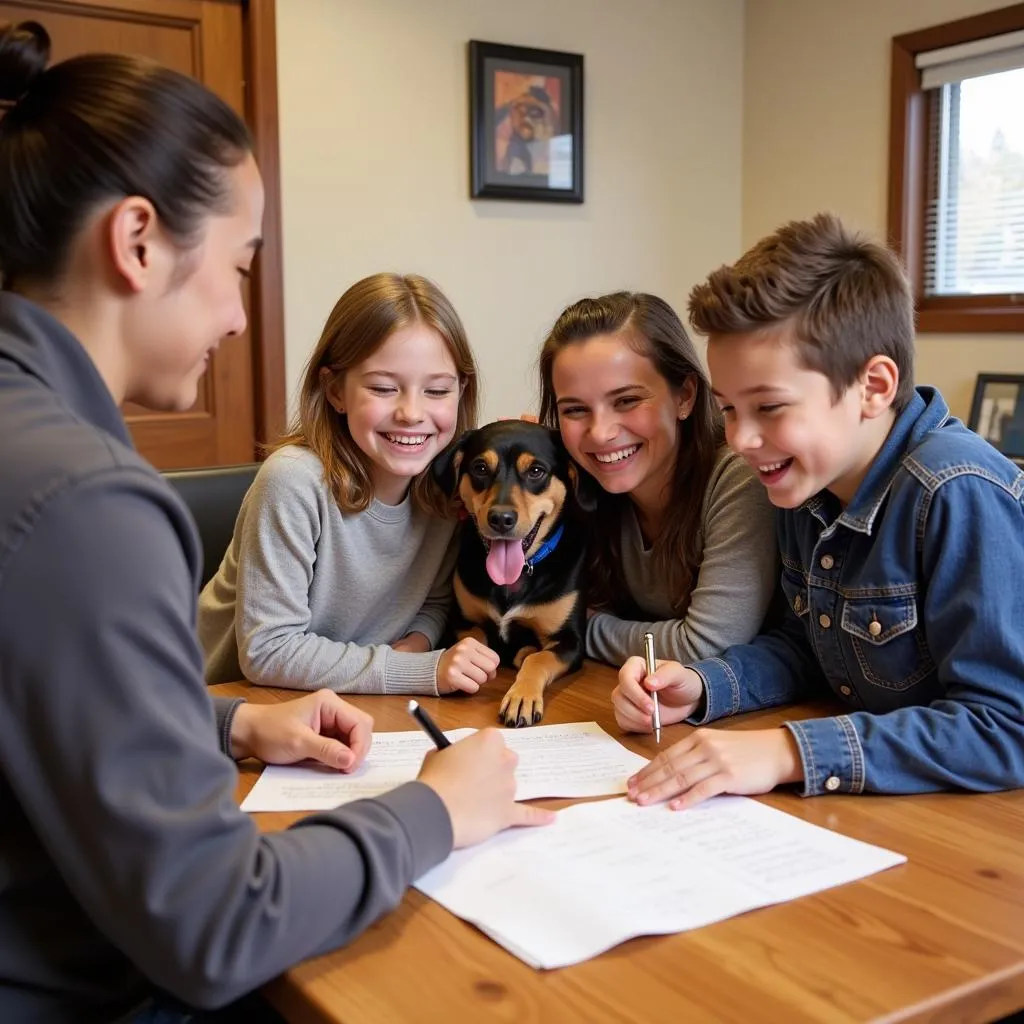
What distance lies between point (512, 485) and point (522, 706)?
18.6 inches

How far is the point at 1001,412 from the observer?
3.68 meters

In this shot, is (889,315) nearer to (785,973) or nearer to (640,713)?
(640,713)

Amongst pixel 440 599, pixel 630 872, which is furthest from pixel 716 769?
pixel 440 599

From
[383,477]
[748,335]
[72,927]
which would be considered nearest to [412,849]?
[72,927]

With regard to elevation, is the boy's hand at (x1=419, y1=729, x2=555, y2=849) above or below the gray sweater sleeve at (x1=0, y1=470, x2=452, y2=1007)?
below

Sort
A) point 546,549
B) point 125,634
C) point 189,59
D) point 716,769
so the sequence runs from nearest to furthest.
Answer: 1. point 125,634
2. point 716,769
3. point 546,549
4. point 189,59

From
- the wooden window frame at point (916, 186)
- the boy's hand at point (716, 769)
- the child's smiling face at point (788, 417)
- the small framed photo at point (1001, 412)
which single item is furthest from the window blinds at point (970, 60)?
the boy's hand at point (716, 769)

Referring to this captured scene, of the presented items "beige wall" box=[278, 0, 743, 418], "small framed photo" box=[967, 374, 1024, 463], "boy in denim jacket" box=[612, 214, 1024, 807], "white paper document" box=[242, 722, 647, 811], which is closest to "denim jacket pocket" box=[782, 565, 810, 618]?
"boy in denim jacket" box=[612, 214, 1024, 807]

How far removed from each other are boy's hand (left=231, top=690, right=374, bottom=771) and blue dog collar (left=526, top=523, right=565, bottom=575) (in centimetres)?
57

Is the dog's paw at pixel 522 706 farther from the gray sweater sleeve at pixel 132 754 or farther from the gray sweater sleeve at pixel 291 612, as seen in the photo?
the gray sweater sleeve at pixel 132 754

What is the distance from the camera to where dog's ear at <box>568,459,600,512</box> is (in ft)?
6.14

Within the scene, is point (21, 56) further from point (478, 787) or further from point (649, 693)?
point (649, 693)

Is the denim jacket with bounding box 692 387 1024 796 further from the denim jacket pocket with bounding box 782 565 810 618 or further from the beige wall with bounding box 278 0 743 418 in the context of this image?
the beige wall with bounding box 278 0 743 418

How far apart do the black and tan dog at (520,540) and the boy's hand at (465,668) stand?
6.3 inches
